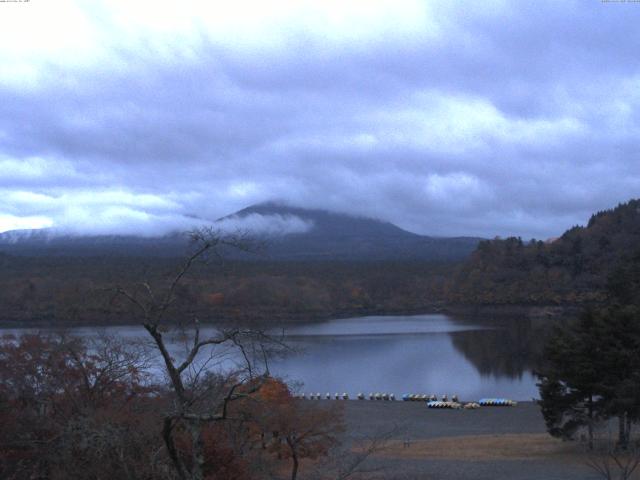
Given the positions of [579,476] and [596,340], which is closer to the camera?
[579,476]

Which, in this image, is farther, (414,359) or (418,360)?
(414,359)

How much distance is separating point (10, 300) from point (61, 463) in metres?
56.2

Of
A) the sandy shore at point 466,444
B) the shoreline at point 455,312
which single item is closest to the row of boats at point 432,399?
the sandy shore at point 466,444

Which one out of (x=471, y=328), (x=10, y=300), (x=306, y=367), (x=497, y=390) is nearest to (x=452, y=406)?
(x=497, y=390)

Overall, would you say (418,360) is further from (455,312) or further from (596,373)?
(455,312)

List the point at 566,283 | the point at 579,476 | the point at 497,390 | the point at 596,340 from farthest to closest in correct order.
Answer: the point at 566,283 < the point at 497,390 < the point at 596,340 < the point at 579,476

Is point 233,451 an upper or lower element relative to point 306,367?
upper

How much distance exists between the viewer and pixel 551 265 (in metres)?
80.8

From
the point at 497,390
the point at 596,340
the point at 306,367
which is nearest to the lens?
the point at 596,340

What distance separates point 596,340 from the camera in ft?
50.2

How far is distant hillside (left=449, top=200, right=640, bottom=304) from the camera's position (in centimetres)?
7512

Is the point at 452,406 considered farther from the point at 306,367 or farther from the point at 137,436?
the point at 137,436

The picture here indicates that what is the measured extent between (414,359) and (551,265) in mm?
45031

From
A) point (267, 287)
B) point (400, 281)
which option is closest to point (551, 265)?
point (400, 281)
